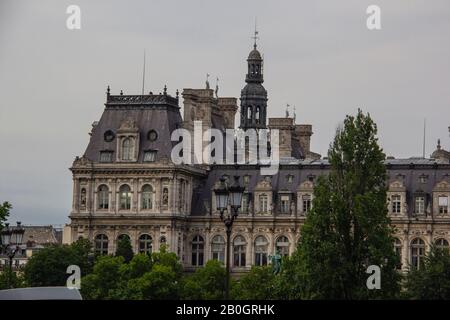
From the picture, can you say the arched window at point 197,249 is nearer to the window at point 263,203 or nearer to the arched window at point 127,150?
the window at point 263,203

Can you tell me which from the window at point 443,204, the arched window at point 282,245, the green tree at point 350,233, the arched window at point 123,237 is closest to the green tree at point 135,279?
the arched window at point 123,237

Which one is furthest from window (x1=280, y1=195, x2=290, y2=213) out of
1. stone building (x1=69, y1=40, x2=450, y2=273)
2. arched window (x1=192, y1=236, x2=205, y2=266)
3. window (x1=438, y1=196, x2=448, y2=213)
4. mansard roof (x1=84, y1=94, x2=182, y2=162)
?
window (x1=438, y1=196, x2=448, y2=213)

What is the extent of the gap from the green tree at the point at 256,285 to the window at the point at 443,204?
2267 cm

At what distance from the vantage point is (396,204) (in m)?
146

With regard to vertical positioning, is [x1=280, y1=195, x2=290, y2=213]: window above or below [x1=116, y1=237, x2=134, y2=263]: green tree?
above

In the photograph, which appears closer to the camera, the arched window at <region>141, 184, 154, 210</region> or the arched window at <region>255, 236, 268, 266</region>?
the arched window at <region>141, 184, 154, 210</region>

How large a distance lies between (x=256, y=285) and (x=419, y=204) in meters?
27.0

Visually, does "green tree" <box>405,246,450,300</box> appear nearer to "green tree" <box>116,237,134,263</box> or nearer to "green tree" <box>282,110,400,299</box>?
"green tree" <box>282,110,400,299</box>

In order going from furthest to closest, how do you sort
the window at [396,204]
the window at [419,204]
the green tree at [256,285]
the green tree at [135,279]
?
the window at [419,204] → the window at [396,204] → the green tree at [135,279] → the green tree at [256,285]

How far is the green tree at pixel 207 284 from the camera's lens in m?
123

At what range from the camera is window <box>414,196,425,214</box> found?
146 metres

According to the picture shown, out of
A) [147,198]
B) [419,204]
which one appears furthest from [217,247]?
[419,204]

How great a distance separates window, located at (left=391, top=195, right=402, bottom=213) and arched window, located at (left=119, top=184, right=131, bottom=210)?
22.9m

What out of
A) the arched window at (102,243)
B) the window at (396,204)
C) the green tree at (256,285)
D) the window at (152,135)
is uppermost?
the window at (152,135)
